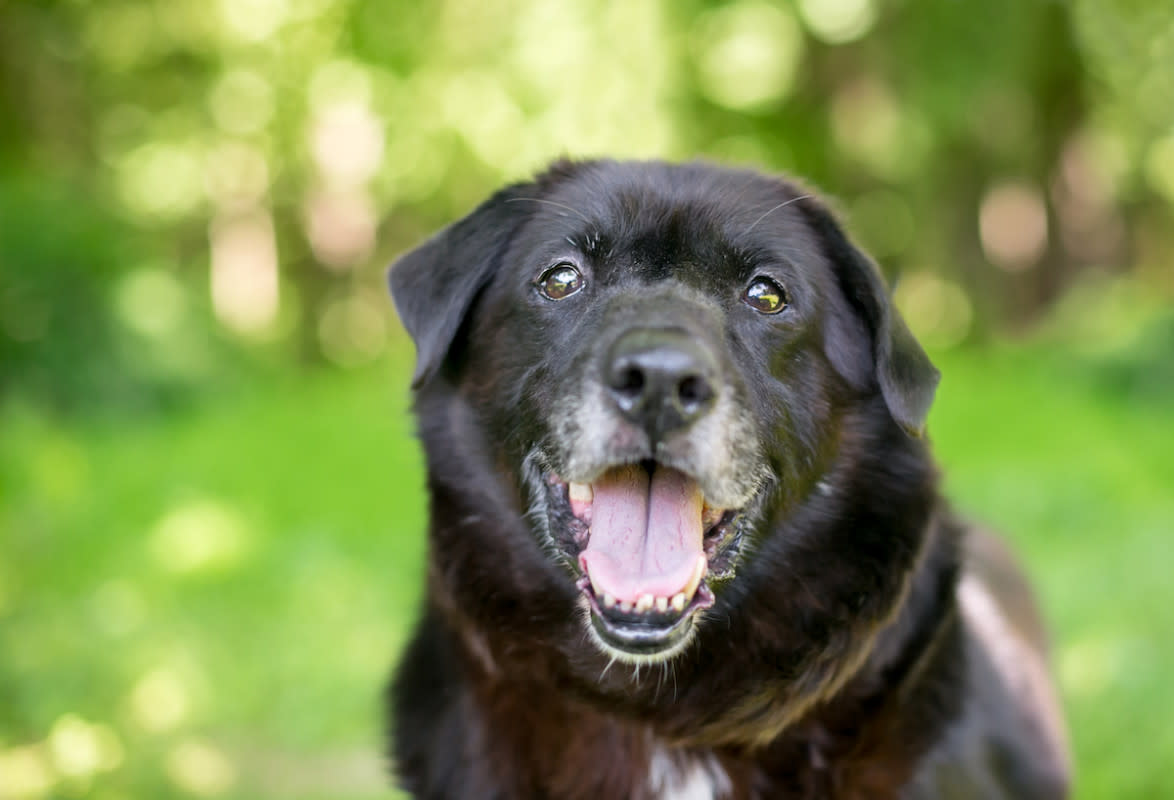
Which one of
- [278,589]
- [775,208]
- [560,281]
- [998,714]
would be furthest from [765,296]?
[278,589]

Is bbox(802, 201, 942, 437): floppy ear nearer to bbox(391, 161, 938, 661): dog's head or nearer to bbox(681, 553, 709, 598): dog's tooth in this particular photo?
bbox(391, 161, 938, 661): dog's head

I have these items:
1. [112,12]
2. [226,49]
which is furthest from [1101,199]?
[112,12]

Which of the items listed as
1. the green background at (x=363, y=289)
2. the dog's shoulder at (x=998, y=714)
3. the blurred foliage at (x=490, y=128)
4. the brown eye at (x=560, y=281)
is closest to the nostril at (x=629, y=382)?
the brown eye at (x=560, y=281)

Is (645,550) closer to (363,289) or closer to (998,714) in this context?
(998,714)

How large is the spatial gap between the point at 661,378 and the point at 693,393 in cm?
9

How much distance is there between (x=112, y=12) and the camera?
14.3m

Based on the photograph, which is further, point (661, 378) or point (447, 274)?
point (447, 274)

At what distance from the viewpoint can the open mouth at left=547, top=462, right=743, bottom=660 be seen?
2.43 metres

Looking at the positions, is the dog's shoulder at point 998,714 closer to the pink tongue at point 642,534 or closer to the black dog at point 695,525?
the black dog at point 695,525

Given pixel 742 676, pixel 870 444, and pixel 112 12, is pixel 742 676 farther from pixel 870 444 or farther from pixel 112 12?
pixel 112 12

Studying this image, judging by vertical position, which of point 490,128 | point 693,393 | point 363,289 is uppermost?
point 490,128

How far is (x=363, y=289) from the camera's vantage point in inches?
929

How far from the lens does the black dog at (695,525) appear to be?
104 inches

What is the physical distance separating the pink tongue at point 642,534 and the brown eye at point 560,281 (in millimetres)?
523
